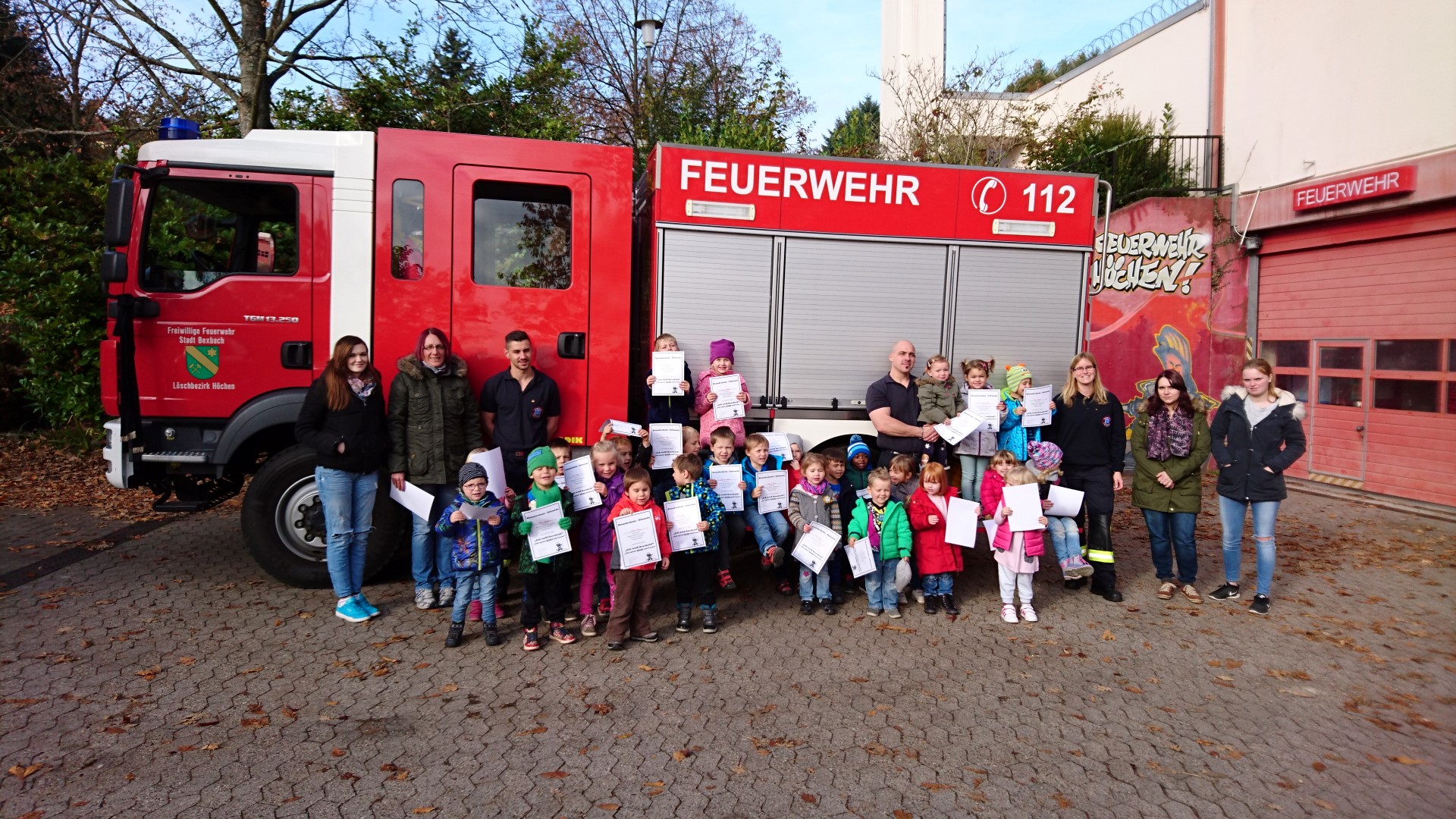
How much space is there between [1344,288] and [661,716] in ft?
37.6

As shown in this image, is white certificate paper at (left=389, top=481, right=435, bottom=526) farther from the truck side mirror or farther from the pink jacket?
the truck side mirror

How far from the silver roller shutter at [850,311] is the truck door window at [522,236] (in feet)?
5.39

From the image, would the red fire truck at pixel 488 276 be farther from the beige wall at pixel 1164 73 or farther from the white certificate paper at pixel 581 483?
the beige wall at pixel 1164 73

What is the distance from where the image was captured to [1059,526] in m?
6.38

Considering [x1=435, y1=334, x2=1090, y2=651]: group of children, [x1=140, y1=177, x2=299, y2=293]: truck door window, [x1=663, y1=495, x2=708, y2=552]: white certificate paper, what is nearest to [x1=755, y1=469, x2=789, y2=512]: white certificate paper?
[x1=435, y1=334, x2=1090, y2=651]: group of children

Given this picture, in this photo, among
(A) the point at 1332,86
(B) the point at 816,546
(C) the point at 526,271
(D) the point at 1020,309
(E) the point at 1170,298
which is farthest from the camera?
(E) the point at 1170,298

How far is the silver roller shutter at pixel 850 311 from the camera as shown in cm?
653

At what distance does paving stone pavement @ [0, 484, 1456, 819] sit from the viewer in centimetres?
363

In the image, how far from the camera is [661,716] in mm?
4371

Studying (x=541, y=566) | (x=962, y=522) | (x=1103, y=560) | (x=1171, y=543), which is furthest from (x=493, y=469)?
(x=1171, y=543)

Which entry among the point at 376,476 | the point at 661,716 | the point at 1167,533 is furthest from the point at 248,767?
the point at 1167,533

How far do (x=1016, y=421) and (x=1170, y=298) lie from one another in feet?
28.1

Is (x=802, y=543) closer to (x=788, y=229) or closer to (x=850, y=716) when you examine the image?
Result: (x=850, y=716)

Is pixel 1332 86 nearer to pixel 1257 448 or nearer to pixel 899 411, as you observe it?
pixel 1257 448
